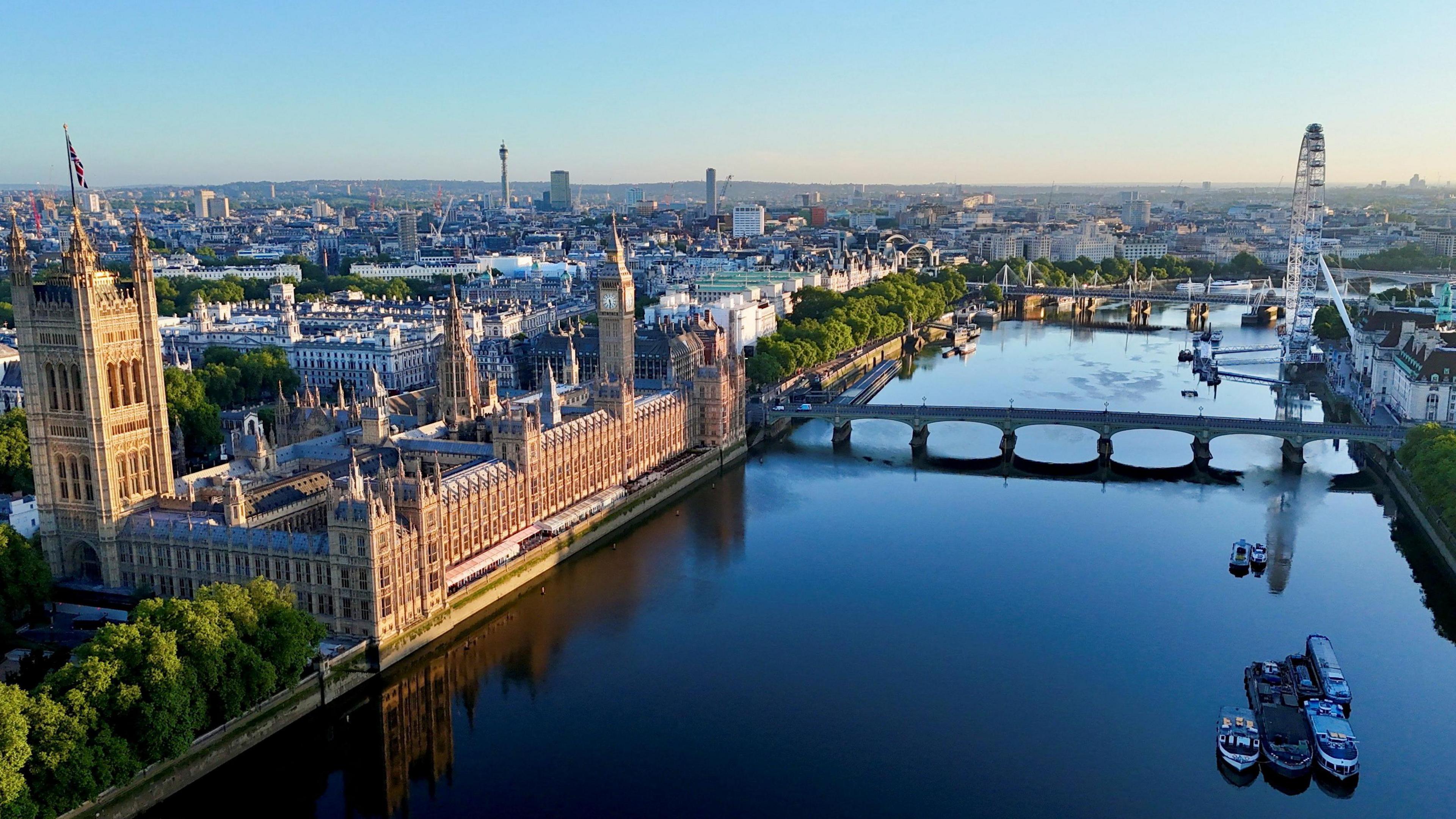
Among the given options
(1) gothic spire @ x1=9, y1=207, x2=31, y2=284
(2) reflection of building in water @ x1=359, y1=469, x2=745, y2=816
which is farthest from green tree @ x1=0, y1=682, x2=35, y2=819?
(1) gothic spire @ x1=9, y1=207, x2=31, y2=284

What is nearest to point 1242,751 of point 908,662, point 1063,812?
point 1063,812

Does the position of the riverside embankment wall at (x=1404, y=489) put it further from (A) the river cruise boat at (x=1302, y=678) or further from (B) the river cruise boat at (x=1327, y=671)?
(A) the river cruise boat at (x=1302, y=678)

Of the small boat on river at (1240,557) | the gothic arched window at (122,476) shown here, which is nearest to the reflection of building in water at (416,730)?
the gothic arched window at (122,476)

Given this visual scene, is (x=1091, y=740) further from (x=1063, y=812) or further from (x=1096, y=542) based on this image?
(x=1096, y=542)

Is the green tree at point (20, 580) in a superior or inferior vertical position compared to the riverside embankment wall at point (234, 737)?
superior

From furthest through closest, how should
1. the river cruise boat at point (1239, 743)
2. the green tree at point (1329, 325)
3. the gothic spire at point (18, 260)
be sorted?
the green tree at point (1329, 325) < the gothic spire at point (18, 260) < the river cruise boat at point (1239, 743)
